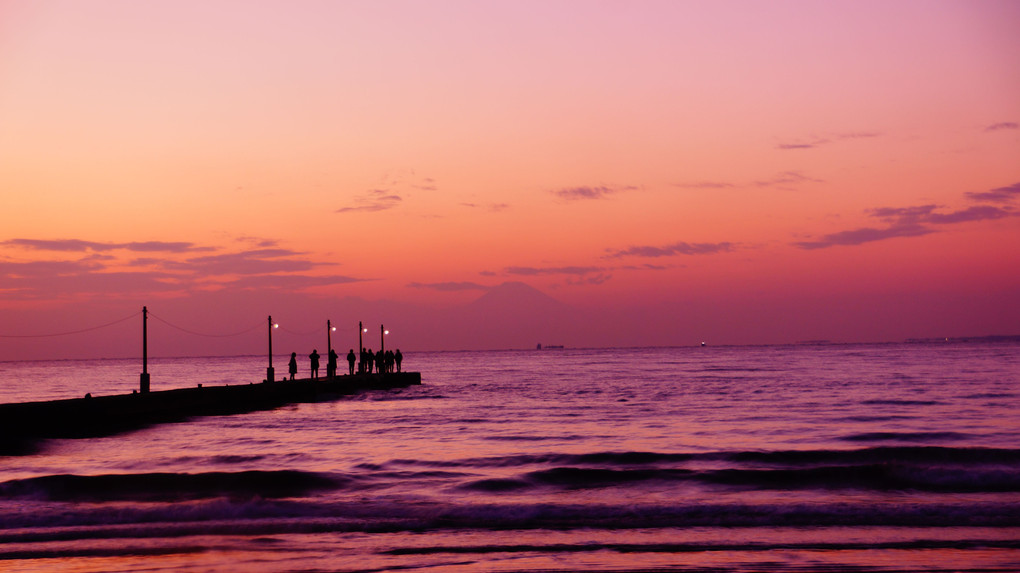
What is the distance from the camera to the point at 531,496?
16734mm

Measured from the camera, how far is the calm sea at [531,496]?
1124cm

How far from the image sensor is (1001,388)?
4784 cm

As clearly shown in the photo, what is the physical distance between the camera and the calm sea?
36.9 feet

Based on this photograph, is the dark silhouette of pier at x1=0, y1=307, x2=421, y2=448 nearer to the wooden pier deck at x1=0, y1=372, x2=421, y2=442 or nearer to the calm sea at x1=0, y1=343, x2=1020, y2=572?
the wooden pier deck at x1=0, y1=372, x2=421, y2=442

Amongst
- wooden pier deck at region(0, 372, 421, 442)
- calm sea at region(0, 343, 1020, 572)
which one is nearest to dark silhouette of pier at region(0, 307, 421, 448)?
wooden pier deck at region(0, 372, 421, 442)

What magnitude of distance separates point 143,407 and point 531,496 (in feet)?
71.8

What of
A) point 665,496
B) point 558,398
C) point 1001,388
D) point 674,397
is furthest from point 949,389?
point 665,496

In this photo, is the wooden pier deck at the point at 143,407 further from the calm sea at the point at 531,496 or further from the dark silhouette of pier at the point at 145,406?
the calm sea at the point at 531,496

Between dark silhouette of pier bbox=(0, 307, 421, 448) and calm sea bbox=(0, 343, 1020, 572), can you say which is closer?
calm sea bbox=(0, 343, 1020, 572)

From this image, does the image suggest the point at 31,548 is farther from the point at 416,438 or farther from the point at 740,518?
the point at 416,438

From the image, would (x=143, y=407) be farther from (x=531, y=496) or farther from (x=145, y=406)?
(x=531, y=496)

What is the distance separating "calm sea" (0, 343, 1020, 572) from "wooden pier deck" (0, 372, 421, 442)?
1406mm

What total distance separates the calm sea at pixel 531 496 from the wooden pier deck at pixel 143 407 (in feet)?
4.61

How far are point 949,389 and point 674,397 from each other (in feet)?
51.6
